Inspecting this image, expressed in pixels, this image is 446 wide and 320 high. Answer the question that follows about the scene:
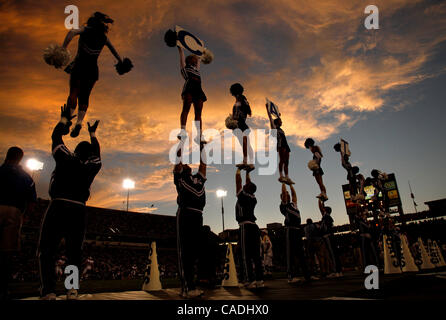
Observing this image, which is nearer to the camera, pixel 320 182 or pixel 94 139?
pixel 94 139

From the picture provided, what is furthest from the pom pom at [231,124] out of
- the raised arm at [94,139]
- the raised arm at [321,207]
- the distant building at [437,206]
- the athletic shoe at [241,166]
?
the distant building at [437,206]

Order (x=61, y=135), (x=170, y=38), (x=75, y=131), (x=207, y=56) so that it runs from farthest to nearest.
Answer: (x=207, y=56)
(x=170, y=38)
(x=75, y=131)
(x=61, y=135)

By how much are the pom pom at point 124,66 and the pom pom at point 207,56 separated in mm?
1949

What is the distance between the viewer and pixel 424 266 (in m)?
11.8

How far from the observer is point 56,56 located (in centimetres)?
440

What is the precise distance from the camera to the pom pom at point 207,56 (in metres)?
6.72

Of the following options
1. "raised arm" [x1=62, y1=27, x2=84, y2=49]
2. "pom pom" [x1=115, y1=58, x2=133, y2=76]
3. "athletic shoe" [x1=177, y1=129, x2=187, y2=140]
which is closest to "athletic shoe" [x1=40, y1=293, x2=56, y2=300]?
"athletic shoe" [x1=177, y1=129, x2=187, y2=140]

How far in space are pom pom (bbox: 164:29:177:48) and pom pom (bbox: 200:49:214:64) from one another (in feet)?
2.71

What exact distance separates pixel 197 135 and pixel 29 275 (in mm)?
25674

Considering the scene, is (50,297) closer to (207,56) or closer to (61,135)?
(61,135)

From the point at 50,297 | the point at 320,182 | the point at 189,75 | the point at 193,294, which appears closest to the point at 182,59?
the point at 189,75

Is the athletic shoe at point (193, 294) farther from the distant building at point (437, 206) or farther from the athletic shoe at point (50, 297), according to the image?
the distant building at point (437, 206)

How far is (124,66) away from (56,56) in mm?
1239
